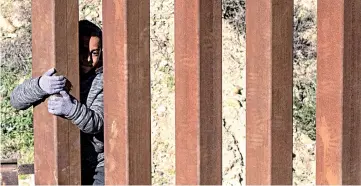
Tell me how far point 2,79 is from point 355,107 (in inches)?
183

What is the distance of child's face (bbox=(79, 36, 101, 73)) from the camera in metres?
2.93

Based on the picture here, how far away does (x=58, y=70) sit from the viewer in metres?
2.29

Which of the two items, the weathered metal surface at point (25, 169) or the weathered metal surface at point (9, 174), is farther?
the weathered metal surface at point (25, 169)

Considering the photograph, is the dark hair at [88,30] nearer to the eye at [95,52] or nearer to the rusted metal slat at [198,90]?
the eye at [95,52]

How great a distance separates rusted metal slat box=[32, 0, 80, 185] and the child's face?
23.4 inches

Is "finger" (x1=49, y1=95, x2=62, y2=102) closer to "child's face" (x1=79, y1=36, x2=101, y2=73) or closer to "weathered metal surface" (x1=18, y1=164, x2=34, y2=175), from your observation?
"child's face" (x1=79, y1=36, x2=101, y2=73)

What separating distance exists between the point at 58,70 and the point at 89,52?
0.67 meters

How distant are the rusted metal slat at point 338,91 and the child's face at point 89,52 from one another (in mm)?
894

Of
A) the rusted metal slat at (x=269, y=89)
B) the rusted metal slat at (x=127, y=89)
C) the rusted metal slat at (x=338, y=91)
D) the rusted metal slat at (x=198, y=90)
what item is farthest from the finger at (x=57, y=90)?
the rusted metal slat at (x=338, y=91)

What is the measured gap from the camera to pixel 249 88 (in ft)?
7.79

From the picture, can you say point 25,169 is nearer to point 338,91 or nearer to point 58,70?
point 58,70

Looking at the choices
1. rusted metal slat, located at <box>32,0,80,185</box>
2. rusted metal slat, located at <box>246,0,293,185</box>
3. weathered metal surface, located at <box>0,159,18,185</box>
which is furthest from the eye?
rusted metal slat, located at <box>246,0,293,185</box>

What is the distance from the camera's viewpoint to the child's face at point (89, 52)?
2928mm

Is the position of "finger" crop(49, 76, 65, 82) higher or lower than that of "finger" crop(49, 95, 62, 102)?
higher
